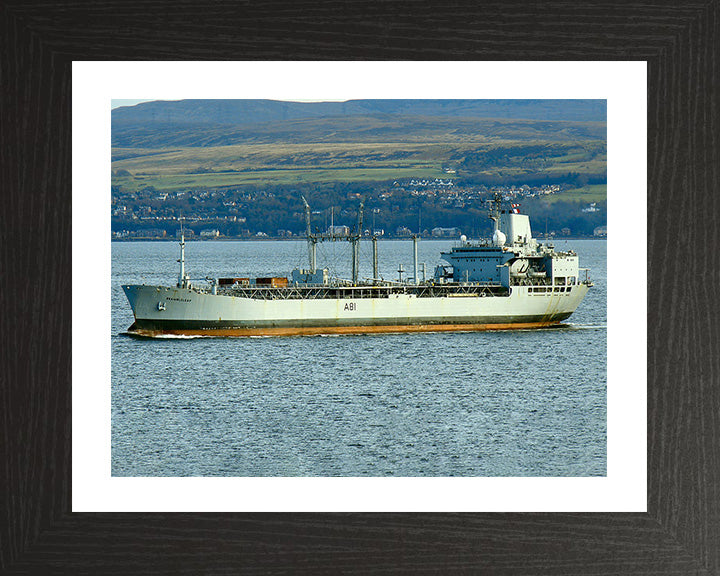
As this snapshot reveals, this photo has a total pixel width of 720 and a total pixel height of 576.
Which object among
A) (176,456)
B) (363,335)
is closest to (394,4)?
(176,456)

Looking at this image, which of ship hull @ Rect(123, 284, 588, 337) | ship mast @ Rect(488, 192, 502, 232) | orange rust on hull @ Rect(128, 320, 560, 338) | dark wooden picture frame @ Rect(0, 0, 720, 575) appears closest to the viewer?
dark wooden picture frame @ Rect(0, 0, 720, 575)

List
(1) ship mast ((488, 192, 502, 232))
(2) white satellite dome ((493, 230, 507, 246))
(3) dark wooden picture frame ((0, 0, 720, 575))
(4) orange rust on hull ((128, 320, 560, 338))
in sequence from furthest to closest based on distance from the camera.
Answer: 1. (1) ship mast ((488, 192, 502, 232))
2. (2) white satellite dome ((493, 230, 507, 246))
3. (4) orange rust on hull ((128, 320, 560, 338))
4. (3) dark wooden picture frame ((0, 0, 720, 575))

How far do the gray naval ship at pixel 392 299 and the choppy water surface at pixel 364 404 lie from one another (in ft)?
0.80

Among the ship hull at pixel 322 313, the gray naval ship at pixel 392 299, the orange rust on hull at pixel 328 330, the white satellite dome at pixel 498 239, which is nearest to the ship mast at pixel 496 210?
the gray naval ship at pixel 392 299

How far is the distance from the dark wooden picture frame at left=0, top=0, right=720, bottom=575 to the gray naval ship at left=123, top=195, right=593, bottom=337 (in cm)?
1097

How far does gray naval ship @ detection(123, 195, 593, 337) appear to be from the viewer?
16328 mm

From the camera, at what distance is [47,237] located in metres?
4.82

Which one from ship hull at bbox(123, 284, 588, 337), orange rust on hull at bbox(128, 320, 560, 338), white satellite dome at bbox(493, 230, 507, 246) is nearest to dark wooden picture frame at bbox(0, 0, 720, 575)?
ship hull at bbox(123, 284, 588, 337)

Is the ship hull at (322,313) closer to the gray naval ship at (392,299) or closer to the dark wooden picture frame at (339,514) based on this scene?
the gray naval ship at (392,299)

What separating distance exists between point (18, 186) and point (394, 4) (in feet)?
6.36

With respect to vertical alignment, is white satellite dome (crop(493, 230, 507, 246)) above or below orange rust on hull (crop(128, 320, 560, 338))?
above

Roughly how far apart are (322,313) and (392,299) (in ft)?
3.89

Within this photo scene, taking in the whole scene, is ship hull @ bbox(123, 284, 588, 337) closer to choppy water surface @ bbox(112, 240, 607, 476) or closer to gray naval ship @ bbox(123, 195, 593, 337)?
gray naval ship @ bbox(123, 195, 593, 337)

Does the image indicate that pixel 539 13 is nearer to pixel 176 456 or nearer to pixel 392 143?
pixel 176 456
